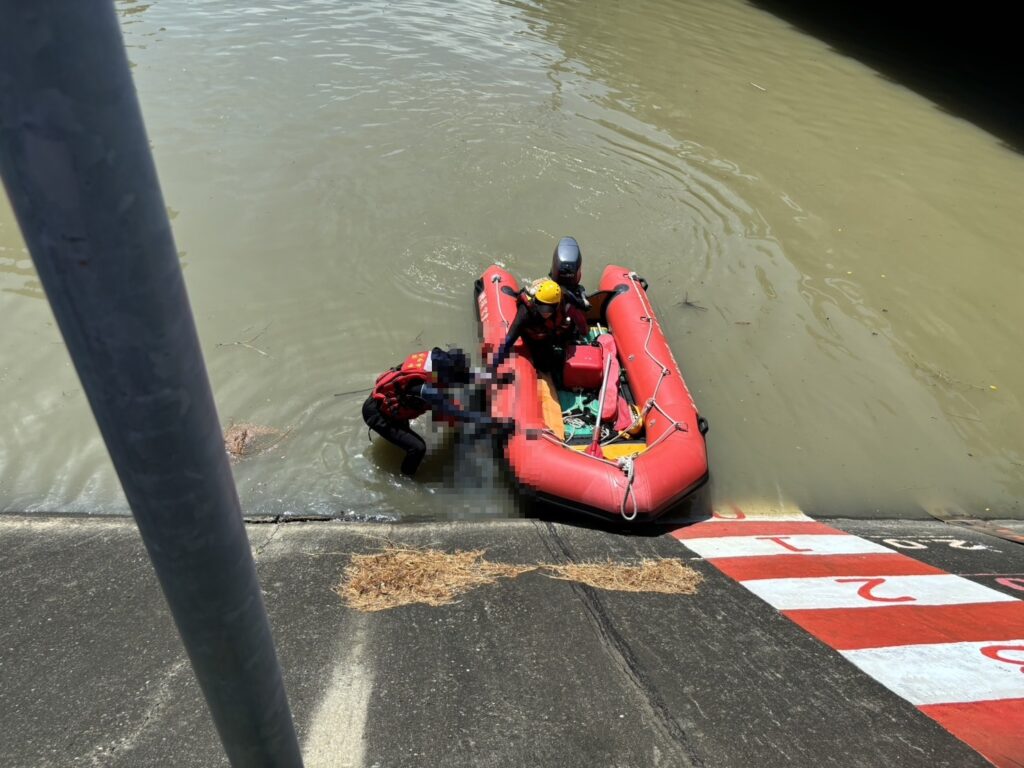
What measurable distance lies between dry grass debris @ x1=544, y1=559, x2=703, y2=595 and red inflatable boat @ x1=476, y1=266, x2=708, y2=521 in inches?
27.9

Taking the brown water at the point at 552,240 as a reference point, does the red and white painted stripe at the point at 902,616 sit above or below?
above

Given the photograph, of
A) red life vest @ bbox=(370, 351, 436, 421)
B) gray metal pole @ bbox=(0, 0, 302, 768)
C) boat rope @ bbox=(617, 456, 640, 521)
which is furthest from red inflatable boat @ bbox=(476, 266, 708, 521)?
gray metal pole @ bbox=(0, 0, 302, 768)

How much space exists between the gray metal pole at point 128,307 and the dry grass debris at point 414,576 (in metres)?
2.32

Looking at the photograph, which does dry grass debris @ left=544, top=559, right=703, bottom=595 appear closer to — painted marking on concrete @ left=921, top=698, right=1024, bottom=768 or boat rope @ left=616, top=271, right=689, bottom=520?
boat rope @ left=616, top=271, right=689, bottom=520

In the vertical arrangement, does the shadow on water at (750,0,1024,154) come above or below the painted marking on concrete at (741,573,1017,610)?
above

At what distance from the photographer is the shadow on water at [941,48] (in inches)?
504

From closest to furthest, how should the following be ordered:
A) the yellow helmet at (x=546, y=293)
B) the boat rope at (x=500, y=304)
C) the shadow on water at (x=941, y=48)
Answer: the yellow helmet at (x=546, y=293)
the boat rope at (x=500, y=304)
the shadow on water at (x=941, y=48)

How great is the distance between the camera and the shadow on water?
1279cm

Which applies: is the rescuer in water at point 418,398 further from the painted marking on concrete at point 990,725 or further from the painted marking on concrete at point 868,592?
the painted marking on concrete at point 990,725

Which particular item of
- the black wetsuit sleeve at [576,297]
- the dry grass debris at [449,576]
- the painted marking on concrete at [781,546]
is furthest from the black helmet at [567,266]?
the dry grass debris at [449,576]

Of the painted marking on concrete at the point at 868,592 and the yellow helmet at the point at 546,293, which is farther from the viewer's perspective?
the yellow helmet at the point at 546,293

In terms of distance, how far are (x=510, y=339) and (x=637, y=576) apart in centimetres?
233

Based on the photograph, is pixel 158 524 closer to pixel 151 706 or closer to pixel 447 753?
pixel 447 753

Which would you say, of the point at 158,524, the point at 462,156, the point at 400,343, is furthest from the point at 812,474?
the point at 462,156
